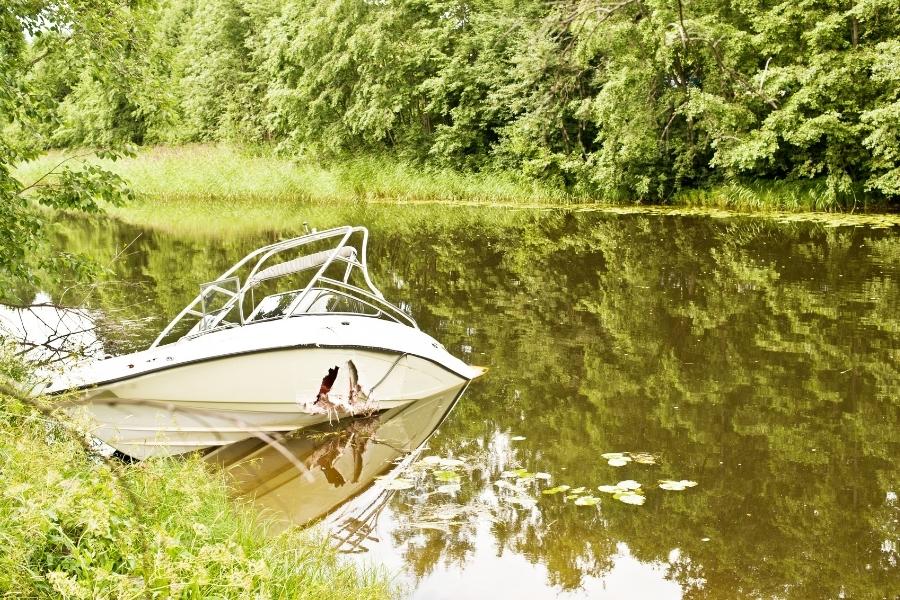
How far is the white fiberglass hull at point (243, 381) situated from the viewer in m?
6.74

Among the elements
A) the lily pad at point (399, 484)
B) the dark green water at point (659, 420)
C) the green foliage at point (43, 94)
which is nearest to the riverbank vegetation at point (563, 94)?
the green foliage at point (43, 94)

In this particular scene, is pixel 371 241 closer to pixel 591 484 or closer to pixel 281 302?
pixel 281 302

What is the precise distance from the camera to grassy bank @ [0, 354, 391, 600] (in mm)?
3205

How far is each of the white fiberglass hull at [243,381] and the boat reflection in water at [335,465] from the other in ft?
0.65

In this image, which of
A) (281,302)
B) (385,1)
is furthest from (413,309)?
(385,1)

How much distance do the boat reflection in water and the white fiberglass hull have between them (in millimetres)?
197

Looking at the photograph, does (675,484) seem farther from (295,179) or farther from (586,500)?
(295,179)

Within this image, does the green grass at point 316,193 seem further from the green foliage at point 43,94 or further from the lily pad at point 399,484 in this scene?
the lily pad at point 399,484

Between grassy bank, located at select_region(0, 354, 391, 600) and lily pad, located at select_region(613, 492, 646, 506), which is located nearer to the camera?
grassy bank, located at select_region(0, 354, 391, 600)

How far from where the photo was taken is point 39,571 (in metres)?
3.31

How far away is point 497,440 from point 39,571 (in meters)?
4.36

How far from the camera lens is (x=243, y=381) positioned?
7.14 metres

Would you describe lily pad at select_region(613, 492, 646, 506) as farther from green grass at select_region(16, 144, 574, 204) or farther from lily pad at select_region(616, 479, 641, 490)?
green grass at select_region(16, 144, 574, 204)

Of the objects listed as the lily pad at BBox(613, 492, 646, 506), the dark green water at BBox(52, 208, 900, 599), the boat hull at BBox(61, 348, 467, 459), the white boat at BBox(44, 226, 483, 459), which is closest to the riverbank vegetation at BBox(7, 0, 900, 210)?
the white boat at BBox(44, 226, 483, 459)
